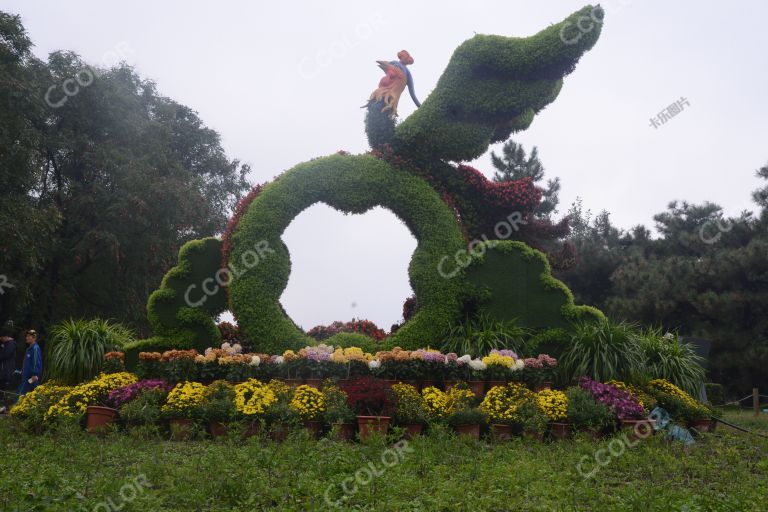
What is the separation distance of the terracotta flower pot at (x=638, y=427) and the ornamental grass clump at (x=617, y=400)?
73 millimetres

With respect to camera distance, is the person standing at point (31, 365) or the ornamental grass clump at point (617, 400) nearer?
the ornamental grass clump at point (617, 400)

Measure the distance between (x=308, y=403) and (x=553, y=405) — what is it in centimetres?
289

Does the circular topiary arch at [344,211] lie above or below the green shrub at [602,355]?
above

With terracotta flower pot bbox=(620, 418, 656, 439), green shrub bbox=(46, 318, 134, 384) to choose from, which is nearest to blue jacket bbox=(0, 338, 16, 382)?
green shrub bbox=(46, 318, 134, 384)

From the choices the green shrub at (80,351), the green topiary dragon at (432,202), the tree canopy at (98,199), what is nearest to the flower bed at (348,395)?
the green topiary dragon at (432,202)

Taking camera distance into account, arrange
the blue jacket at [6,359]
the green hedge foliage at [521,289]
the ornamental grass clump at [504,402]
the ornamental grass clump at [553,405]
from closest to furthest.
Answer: the ornamental grass clump at [504,402], the ornamental grass clump at [553,405], the green hedge foliage at [521,289], the blue jacket at [6,359]

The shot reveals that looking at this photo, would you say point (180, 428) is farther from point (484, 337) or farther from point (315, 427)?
point (484, 337)

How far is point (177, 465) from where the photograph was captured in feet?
20.4

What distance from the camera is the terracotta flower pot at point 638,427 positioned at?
26.8ft

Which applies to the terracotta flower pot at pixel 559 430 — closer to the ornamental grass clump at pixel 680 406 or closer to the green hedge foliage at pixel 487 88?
the ornamental grass clump at pixel 680 406

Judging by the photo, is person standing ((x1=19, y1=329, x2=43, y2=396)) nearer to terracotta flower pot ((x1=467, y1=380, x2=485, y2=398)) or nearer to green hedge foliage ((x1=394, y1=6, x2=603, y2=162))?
green hedge foliage ((x1=394, y1=6, x2=603, y2=162))

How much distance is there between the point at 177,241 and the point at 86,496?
15746mm

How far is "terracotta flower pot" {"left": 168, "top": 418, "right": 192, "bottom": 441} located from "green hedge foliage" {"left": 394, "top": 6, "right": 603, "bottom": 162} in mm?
5748

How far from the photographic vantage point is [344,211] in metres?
11.6
